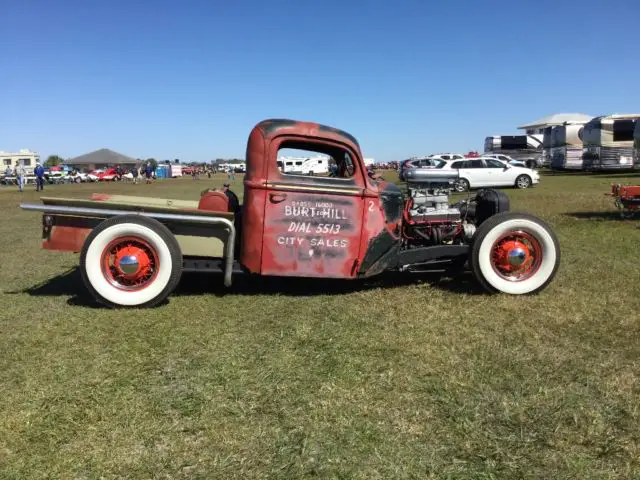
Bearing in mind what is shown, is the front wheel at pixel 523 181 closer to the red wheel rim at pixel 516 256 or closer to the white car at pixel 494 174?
the white car at pixel 494 174

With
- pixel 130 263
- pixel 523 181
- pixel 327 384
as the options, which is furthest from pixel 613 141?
pixel 327 384

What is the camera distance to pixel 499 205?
5488 mm

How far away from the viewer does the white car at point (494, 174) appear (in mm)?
22641

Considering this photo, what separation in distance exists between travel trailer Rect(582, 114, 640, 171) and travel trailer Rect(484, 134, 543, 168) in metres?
11.0

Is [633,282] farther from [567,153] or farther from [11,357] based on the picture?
[567,153]

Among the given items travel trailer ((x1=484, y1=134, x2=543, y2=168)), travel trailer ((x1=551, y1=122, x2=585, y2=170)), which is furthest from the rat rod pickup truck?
travel trailer ((x1=484, y1=134, x2=543, y2=168))

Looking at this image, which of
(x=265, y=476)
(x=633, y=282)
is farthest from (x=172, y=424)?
(x=633, y=282)

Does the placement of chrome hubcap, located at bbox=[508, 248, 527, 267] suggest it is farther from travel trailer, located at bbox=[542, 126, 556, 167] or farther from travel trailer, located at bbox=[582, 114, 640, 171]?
travel trailer, located at bbox=[542, 126, 556, 167]

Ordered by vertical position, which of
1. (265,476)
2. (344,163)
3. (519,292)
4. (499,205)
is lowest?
(265,476)

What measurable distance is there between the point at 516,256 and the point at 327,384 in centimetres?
273

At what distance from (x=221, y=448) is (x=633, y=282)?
16.2 feet

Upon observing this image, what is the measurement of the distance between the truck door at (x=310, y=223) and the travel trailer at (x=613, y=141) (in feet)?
99.4

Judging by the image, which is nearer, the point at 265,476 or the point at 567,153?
the point at 265,476

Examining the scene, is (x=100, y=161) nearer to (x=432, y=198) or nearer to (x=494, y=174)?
(x=494, y=174)
